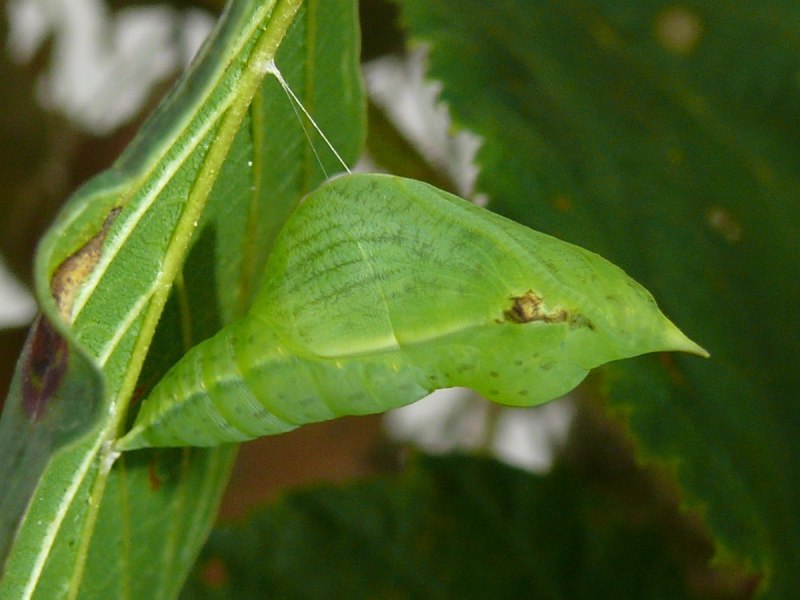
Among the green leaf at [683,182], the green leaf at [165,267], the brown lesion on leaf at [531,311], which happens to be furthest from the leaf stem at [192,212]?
the green leaf at [683,182]

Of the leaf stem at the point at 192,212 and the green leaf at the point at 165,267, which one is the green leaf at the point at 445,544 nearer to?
the green leaf at the point at 165,267

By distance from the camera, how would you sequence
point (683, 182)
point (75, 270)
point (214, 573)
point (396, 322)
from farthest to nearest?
1. point (214, 573)
2. point (683, 182)
3. point (396, 322)
4. point (75, 270)

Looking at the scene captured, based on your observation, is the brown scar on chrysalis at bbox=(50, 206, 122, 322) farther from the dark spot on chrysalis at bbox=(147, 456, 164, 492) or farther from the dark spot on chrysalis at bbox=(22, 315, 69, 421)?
the dark spot on chrysalis at bbox=(147, 456, 164, 492)

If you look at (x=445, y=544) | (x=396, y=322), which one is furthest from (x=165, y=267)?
(x=445, y=544)

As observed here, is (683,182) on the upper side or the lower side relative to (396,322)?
lower

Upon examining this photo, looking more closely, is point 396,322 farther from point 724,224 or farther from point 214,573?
point 214,573

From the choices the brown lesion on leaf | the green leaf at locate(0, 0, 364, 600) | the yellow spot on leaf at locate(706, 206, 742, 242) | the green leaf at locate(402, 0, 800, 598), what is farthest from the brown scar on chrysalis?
the yellow spot on leaf at locate(706, 206, 742, 242)

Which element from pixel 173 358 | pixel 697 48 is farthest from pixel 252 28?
pixel 697 48
